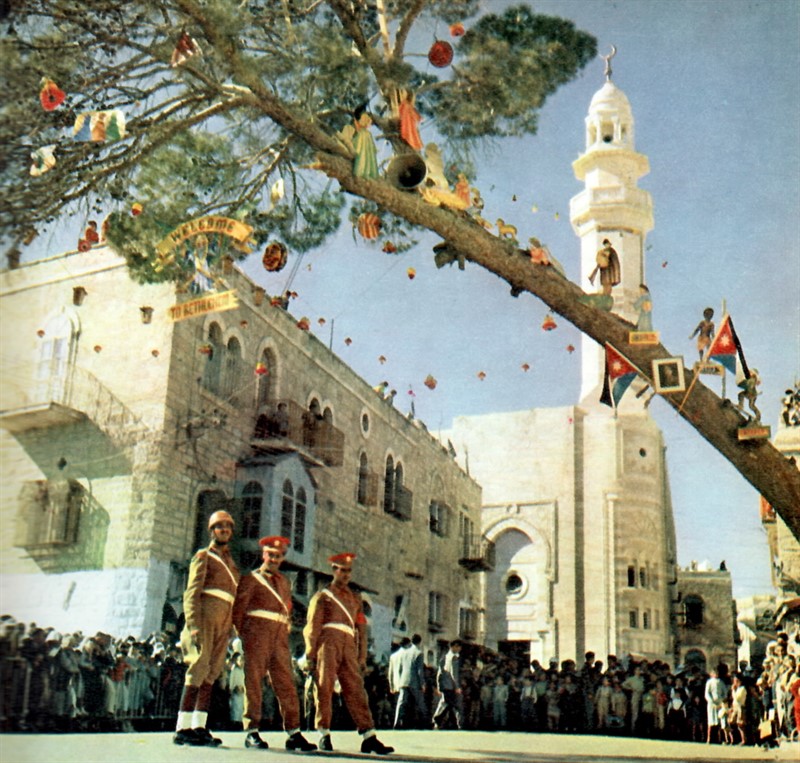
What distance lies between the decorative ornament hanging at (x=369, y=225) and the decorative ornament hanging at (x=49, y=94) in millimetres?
3076

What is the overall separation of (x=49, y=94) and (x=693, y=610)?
76.9 ft

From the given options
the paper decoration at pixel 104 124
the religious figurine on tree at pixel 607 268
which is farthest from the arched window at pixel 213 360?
the religious figurine on tree at pixel 607 268

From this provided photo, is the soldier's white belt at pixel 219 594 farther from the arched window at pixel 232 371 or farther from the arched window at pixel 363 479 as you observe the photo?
the arched window at pixel 232 371

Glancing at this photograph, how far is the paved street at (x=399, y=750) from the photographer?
19.2ft

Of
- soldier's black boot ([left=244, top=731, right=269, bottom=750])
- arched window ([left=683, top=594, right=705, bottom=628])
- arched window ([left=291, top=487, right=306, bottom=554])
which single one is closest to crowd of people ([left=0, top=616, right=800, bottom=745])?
soldier's black boot ([left=244, top=731, right=269, bottom=750])

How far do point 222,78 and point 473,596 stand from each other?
813 centimetres

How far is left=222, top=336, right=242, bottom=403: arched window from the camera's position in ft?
37.1

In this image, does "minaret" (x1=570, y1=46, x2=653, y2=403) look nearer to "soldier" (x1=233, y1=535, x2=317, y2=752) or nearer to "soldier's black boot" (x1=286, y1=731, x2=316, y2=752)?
"soldier" (x1=233, y1=535, x2=317, y2=752)

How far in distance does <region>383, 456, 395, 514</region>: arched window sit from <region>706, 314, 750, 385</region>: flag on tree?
425 cm

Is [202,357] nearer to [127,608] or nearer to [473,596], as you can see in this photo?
[127,608]

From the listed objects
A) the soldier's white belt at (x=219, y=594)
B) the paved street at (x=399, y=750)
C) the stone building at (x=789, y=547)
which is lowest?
the paved street at (x=399, y=750)

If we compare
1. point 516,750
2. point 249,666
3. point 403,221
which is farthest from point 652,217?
point 249,666

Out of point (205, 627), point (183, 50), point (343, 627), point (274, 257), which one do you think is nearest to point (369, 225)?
point (274, 257)

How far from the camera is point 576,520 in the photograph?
17141mm
